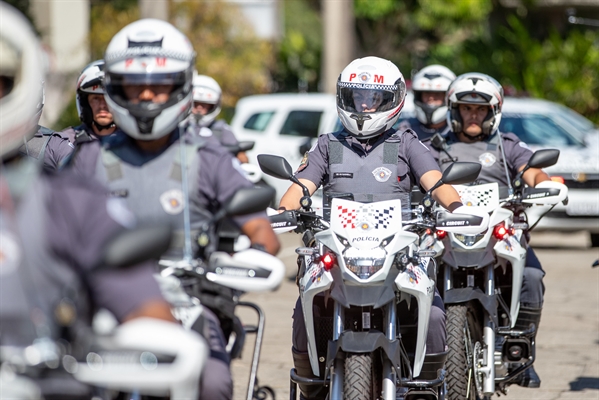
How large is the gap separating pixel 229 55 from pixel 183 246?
850 inches

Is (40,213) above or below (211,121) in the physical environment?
above

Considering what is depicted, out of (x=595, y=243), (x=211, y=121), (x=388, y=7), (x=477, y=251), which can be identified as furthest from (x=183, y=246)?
(x=388, y=7)

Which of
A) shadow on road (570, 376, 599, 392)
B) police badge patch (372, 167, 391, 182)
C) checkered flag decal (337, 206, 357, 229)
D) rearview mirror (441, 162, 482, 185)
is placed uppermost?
rearview mirror (441, 162, 482, 185)

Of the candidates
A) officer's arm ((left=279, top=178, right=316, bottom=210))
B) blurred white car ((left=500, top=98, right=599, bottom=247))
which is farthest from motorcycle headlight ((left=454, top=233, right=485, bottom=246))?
blurred white car ((left=500, top=98, right=599, bottom=247))

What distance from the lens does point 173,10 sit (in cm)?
2469

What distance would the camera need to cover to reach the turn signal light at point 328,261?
522 cm

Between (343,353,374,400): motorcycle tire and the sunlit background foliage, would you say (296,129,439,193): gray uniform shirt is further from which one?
the sunlit background foliage

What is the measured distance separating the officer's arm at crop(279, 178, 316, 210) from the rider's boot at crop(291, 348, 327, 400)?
73 cm

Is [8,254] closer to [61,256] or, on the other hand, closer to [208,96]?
[61,256]

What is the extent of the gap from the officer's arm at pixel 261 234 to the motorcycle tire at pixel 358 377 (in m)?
0.86

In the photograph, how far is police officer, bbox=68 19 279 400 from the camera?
4.29 meters

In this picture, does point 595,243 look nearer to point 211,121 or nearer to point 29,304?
point 211,121

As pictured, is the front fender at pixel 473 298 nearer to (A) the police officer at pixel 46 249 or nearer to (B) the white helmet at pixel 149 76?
(B) the white helmet at pixel 149 76

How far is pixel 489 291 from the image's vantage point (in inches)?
269
